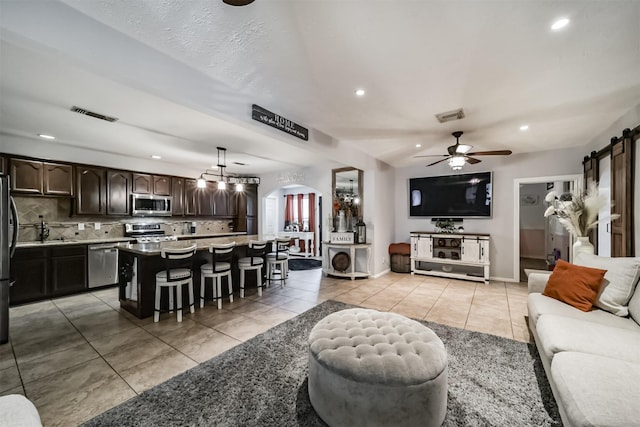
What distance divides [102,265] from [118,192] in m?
1.49

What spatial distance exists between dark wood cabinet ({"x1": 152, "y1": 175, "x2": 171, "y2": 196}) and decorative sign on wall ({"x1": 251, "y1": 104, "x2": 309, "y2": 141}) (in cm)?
411

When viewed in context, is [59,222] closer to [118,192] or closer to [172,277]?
[118,192]

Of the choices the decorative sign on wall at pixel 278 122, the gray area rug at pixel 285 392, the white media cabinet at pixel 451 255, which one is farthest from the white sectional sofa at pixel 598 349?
the decorative sign on wall at pixel 278 122

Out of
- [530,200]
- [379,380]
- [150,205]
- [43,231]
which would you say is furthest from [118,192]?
[530,200]

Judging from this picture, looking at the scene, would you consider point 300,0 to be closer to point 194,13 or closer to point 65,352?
point 194,13

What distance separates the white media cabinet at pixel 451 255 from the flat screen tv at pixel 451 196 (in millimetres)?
549

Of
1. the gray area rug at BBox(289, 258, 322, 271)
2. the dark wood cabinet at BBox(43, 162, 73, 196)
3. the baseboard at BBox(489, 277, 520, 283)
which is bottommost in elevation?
the gray area rug at BBox(289, 258, 322, 271)

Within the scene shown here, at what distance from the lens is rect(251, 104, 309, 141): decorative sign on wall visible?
9.33 ft

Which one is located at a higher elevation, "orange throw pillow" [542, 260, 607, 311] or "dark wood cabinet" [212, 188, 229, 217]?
"dark wood cabinet" [212, 188, 229, 217]

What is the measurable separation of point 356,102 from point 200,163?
450cm

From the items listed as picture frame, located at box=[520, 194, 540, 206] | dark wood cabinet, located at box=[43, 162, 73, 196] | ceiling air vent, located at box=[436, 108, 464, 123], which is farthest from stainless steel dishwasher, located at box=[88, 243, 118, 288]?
picture frame, located at box=[520, 194, 540, 206]

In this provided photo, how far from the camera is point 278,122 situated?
10.3 ft

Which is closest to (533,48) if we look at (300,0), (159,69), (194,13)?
(300,0)

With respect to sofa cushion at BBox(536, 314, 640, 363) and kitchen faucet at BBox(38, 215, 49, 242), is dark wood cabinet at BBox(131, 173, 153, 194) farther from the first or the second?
sofa cushion at BBox(536, 314, 640, 363)
